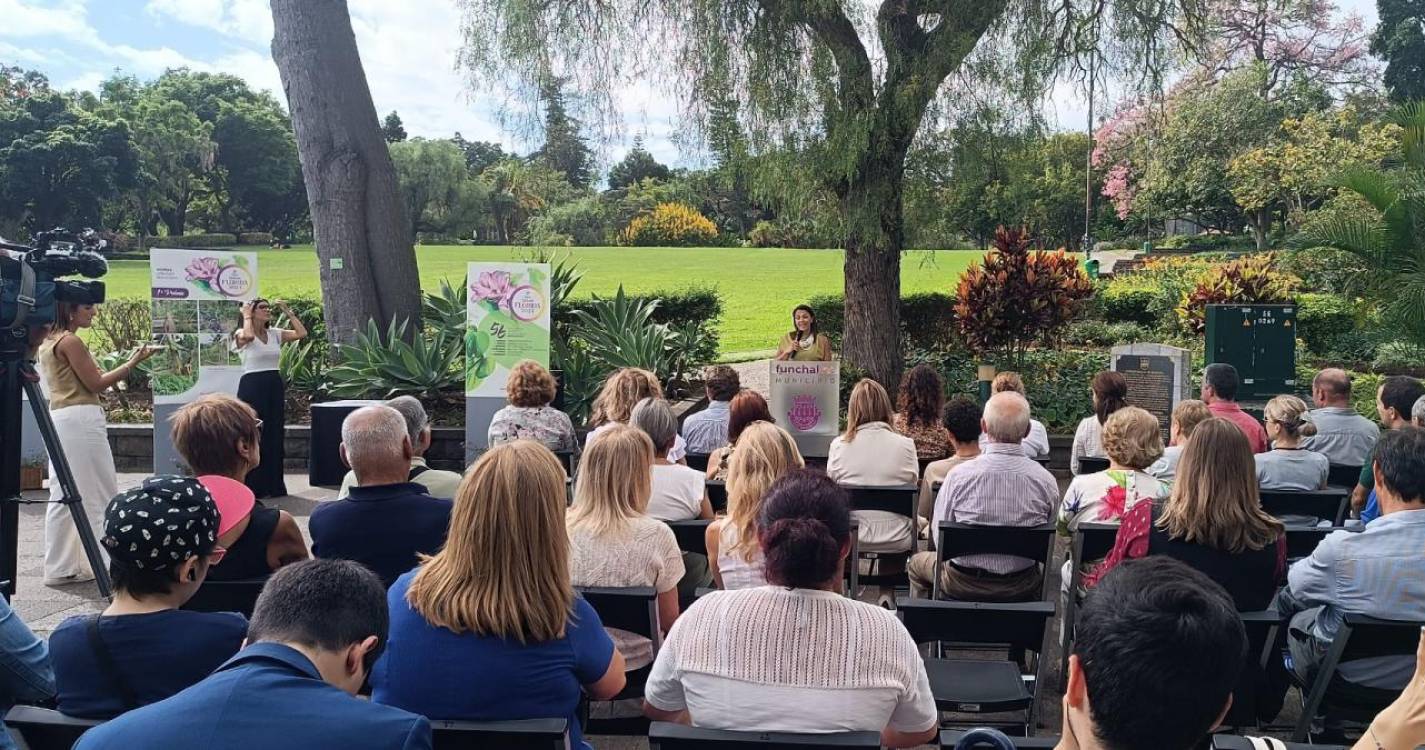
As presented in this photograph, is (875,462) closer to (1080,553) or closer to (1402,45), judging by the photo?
(1080,553)

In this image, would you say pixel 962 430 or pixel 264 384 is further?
pixel 264 384

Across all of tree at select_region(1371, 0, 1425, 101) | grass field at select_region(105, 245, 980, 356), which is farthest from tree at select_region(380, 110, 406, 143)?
tree at select_region(1371, 0, 1425, 101)

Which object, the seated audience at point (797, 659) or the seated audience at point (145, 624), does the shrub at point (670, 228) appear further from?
the seated audience at point (145, 624)

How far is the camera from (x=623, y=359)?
37.3 ft

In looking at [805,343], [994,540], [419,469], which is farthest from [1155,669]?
[805,343]

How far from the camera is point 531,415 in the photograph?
679 centimetres

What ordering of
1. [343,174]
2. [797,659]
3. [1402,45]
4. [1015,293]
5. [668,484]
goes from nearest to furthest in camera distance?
[797,659] → [668,484] → [343,174] → [1015,293] → [1402,45]

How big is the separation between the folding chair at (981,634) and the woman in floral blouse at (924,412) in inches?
120

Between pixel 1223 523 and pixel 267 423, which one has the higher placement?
pixel 1223 523

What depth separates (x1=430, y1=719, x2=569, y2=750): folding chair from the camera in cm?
252

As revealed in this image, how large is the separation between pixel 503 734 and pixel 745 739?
0.58 meters

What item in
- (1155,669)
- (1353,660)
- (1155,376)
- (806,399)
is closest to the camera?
(1155,669)

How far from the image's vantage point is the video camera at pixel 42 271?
4.57 metres

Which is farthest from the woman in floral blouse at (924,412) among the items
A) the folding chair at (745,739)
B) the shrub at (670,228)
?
the shrub at (670,228)
